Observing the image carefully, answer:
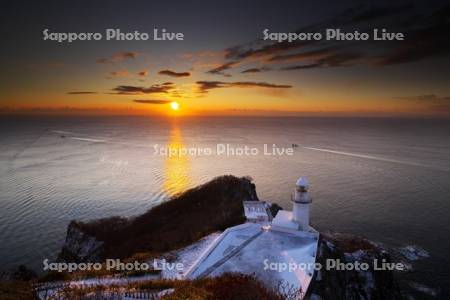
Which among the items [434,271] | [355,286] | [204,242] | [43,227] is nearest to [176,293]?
[204,242]

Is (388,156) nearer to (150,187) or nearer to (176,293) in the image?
(150,187)

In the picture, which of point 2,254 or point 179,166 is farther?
point 179,166

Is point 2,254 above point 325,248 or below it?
below

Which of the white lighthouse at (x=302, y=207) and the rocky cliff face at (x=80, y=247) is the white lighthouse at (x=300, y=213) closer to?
the white lighthouse at (x=302, y=207)

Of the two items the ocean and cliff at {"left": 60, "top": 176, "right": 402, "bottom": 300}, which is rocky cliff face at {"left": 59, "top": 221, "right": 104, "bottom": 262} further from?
the ocean

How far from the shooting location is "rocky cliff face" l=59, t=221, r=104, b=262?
→ 99.4 feet

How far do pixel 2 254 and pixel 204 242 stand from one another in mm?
25936

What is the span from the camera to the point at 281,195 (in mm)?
54281

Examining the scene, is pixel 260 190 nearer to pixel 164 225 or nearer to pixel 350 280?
pixel 164 225

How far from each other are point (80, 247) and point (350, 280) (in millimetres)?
26487

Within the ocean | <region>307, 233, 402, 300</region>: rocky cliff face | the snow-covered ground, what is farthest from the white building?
the ocean

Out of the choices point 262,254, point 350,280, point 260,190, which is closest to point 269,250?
point 262,254

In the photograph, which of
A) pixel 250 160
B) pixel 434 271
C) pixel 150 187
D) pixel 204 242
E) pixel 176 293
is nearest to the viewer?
pixel 176 293

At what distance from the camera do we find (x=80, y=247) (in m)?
31.4
